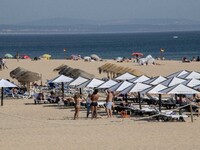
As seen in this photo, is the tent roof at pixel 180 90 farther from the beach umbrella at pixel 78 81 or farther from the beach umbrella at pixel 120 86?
the beach umbrella at pixel 78 81

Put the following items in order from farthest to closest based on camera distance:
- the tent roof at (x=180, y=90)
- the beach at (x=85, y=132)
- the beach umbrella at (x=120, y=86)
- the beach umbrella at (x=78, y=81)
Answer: the beach umbrella at (x=78, y=81) < the beach umbrella at (x=120, y=86) < the tent roof at (x=180, y=90) < the beach at (x=85, y=132)

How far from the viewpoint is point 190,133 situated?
16688mm

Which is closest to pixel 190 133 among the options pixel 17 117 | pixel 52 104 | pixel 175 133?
pixel 175 133

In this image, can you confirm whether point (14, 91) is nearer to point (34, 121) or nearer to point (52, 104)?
point (52, 104)

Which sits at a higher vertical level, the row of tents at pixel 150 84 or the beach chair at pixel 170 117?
the row of tents at pixel 150 84

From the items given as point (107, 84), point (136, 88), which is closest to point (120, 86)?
point (136, 88)

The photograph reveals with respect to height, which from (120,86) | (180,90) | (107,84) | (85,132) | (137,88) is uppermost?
(107,84)

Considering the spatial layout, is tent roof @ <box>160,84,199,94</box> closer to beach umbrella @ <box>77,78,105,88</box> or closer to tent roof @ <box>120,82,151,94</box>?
tent roof @ <box>120,82,151,94</box>

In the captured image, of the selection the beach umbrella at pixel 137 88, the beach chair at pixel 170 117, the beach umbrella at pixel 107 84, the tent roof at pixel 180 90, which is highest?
the beach umbrella at pixel 107 84

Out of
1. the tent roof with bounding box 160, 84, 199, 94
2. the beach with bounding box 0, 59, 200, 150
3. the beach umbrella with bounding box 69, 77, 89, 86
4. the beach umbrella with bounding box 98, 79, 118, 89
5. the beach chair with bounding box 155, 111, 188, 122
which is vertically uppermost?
the beach umbrella with bounding box 69, 77, 89, 86

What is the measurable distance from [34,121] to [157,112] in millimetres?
4065

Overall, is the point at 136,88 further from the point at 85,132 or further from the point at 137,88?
the point at 85,132

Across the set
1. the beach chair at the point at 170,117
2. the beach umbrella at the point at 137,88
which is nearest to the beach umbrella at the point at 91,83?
the beach umbrella at the point at 137,88

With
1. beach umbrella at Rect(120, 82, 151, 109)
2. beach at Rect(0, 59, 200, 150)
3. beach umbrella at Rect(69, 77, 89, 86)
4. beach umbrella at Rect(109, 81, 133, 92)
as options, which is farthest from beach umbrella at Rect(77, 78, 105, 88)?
beach umbrella at Rect(120, 82, 151, 109)
